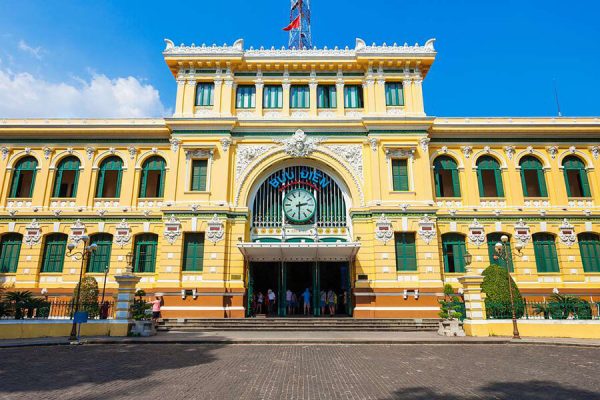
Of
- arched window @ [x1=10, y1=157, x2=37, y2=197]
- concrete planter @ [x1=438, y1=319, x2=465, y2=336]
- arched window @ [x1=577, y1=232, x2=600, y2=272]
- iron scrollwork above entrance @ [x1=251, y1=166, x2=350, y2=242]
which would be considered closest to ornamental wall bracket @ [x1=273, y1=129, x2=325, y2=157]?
iron scrollwork above entrance @ [x1=251, y1=166, x2=350, y2=242]

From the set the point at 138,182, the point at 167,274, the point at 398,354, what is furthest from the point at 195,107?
the point at 398,354

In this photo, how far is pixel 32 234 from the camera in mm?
24406

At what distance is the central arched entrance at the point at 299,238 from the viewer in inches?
934

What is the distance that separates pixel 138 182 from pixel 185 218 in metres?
4.94

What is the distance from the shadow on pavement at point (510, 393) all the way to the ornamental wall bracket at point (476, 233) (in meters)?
16.8

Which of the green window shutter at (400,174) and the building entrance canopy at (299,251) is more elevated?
the green window shutter at (400,174)

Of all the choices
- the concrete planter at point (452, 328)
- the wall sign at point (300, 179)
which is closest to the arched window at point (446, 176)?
the wall sign at point (300, 179)

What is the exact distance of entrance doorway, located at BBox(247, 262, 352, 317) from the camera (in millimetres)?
23672

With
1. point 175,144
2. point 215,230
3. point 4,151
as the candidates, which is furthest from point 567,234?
point 4,151

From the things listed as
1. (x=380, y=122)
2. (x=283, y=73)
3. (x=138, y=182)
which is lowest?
(x=138, y=182)

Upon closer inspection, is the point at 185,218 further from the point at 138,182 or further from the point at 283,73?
the point at 283,73

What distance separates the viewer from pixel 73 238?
24312mm

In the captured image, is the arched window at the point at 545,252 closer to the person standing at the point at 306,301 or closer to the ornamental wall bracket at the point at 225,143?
the person standing at the point at 306,301

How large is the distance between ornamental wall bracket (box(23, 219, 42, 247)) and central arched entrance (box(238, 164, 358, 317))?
13.6 m
